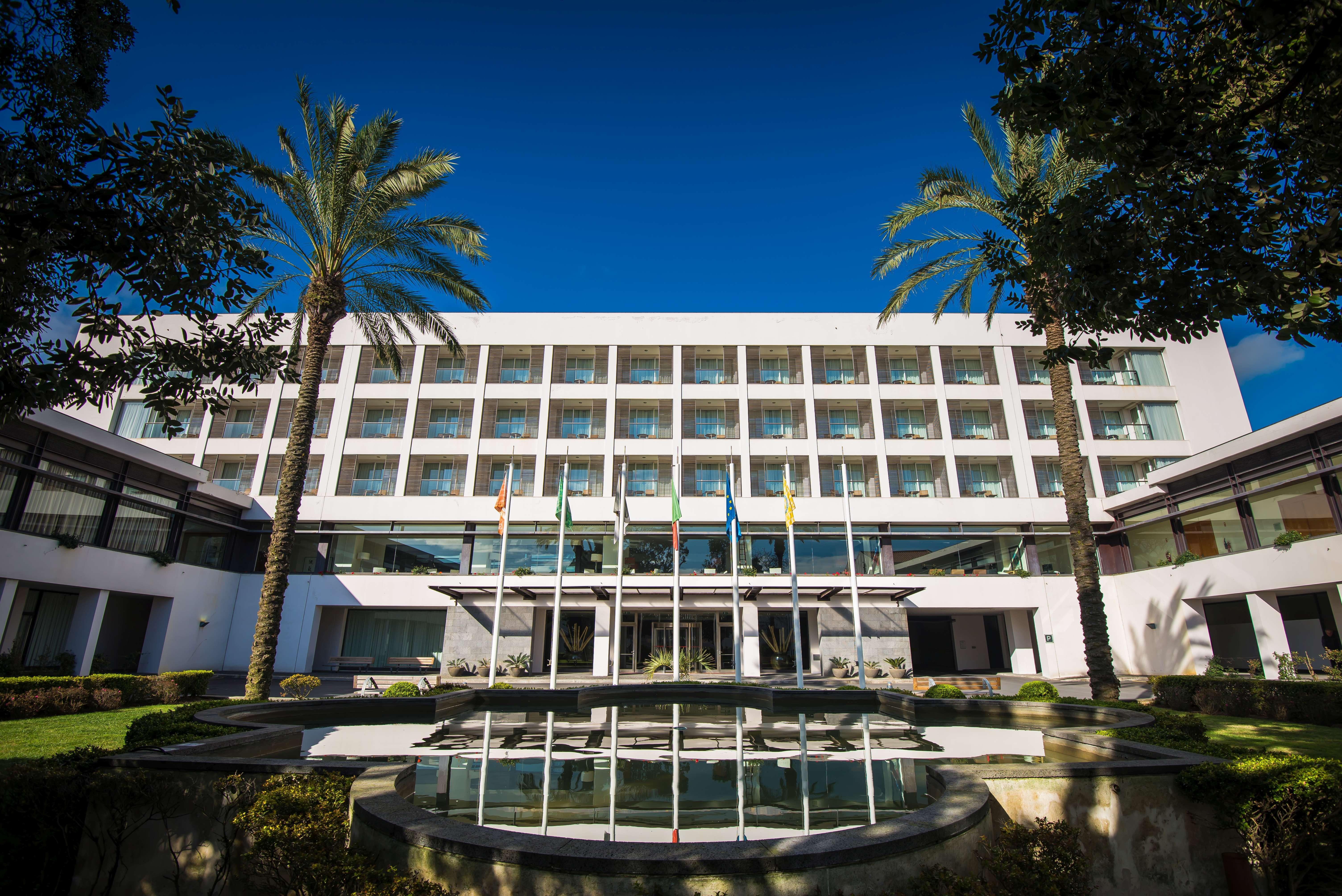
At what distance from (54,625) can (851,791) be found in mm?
28798

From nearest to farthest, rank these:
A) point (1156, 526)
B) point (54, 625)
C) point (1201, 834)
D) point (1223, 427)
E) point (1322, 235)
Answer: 1. point (1201, 834)
2. point (1322, 235)
3. point (54, 625)
4. point (1156, 526)
5. point (1223, 427)

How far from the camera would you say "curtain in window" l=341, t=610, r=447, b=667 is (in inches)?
1323

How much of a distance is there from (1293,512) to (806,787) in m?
23.6

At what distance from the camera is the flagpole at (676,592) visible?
2358 centimetres

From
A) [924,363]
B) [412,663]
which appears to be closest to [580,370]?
[412,663]

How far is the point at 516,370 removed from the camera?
37.4 meters

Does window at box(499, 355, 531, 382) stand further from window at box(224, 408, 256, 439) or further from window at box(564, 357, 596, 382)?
window at box(224, 408, 256, 439)

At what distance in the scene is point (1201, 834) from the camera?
5734mm

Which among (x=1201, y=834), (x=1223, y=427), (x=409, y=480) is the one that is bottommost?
(x=1201, y=834)

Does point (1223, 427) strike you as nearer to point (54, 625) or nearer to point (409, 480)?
point (409, 480)

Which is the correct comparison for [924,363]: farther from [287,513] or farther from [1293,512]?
[287,513]

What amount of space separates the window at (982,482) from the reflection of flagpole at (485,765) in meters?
27.9

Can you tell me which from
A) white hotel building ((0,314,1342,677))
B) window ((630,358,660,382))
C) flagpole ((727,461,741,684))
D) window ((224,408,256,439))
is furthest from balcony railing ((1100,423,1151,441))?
window ((224,408,256,439))

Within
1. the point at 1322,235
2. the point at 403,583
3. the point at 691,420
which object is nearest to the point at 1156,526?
the point at 691,420
